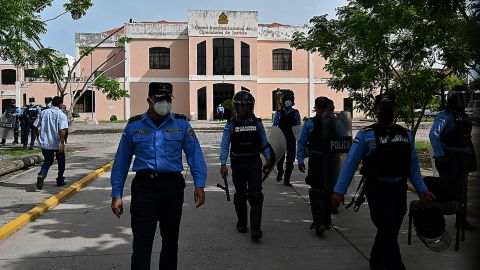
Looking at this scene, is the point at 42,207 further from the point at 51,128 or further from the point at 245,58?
the point at 245,58

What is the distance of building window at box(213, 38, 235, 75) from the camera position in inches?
1804

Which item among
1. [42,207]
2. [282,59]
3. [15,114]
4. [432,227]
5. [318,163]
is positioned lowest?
[42,207]

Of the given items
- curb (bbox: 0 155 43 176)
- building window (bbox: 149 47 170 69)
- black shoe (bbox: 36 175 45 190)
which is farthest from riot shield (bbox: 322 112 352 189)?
building window (bbox: 149 47 170 69)

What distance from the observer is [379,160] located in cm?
440

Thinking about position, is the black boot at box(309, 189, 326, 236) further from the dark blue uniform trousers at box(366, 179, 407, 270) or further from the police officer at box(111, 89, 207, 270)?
the police officer at box(111, 89, 207, 270)

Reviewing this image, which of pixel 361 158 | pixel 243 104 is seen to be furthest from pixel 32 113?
Result: pixel 361 158

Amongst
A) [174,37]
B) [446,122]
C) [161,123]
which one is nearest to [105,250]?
[161,123]

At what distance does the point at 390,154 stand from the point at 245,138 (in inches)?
89.7

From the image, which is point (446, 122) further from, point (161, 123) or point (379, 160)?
point (161, 123)

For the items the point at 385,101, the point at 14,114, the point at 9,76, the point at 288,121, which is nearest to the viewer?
the point at 385,101

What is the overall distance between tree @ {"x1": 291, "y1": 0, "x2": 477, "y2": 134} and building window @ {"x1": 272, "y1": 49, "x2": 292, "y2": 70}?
33.6 m

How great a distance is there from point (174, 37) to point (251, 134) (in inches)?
1648

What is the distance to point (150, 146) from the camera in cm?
431

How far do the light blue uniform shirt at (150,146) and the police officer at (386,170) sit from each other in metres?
1.46
